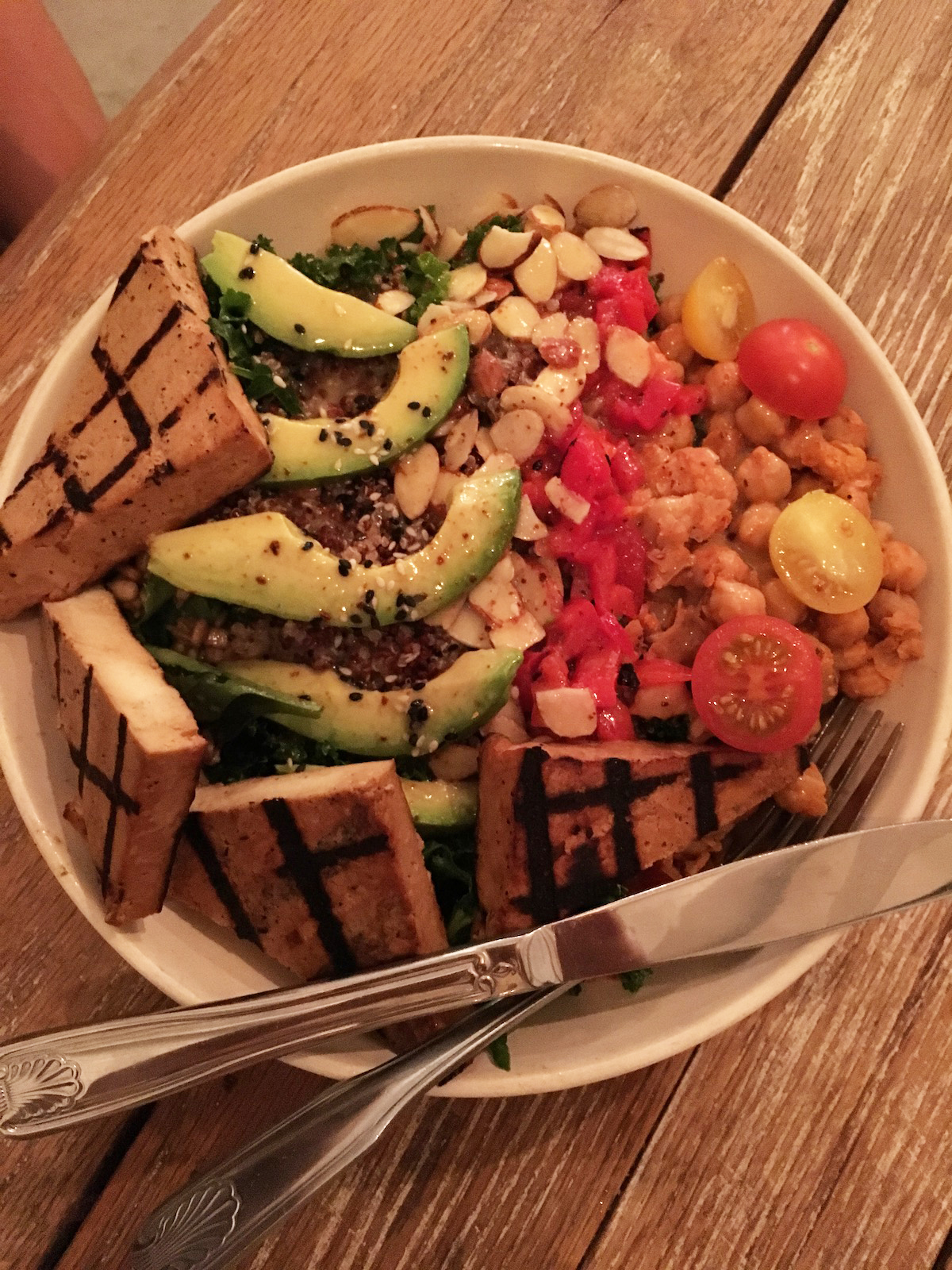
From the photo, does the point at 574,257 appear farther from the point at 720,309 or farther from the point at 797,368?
the point at 797,368

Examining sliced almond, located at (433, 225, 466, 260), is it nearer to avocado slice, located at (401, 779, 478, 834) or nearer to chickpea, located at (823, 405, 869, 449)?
chickpea, located at (823, 405, 869, 449)

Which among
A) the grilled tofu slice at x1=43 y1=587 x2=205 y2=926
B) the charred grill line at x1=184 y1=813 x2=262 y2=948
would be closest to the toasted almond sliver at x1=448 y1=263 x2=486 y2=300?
the grilled tofu slice at x1=43 y1=587 x2=205 y2=926

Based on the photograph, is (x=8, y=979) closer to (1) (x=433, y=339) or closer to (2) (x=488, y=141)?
(1) (x=433, y=339)

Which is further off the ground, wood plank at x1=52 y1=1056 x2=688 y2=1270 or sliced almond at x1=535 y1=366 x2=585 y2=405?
sliced almond at x1=535 y1=366 x2=585 y2=405

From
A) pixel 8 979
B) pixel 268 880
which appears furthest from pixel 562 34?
pixel 8 979

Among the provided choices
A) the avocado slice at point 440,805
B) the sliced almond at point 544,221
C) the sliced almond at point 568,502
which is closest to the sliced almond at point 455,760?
the avocado slice at point 440,805

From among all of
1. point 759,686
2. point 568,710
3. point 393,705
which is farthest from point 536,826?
point 759,686
